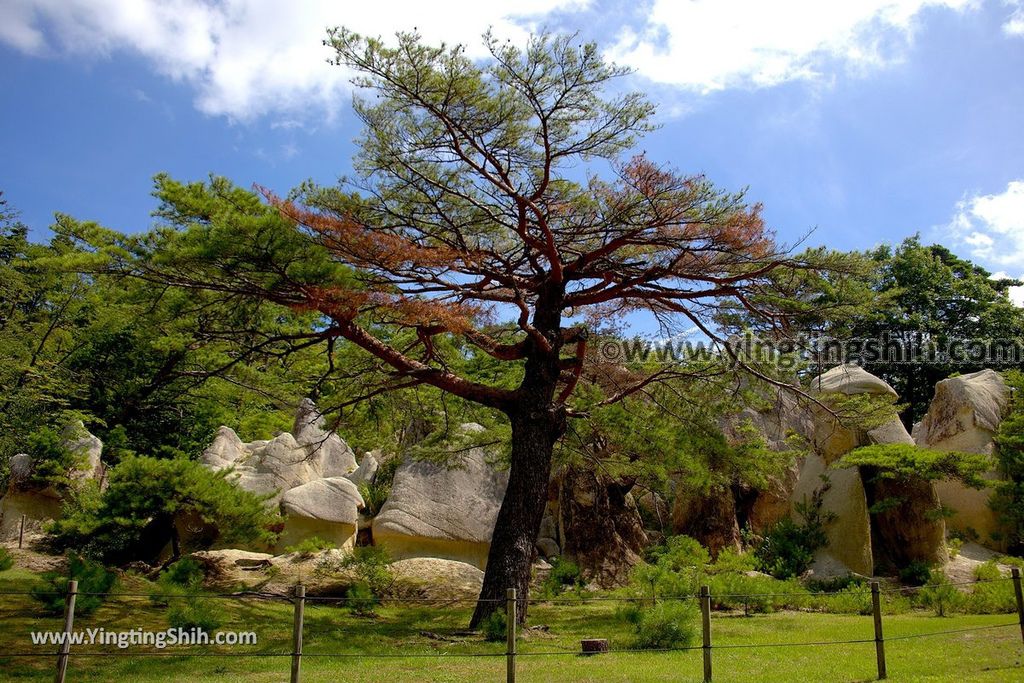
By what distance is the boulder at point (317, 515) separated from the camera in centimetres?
1549

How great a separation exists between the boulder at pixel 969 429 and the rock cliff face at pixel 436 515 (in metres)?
11.4

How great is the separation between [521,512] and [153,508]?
6.28 m

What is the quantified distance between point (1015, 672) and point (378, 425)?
9.76 m

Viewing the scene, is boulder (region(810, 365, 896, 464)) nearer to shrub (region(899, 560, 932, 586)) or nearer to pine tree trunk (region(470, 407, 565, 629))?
shrub (region(899, 560, 932, 586))

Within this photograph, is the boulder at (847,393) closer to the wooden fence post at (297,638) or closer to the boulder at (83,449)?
the wooden fence post at (297,638)

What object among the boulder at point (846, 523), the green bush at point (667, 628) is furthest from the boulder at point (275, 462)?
the boulder at point (846, 523)

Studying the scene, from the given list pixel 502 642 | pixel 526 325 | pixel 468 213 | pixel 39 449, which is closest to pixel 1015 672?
pixel 502 642

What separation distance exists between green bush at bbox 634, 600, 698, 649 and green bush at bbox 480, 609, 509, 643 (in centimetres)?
174

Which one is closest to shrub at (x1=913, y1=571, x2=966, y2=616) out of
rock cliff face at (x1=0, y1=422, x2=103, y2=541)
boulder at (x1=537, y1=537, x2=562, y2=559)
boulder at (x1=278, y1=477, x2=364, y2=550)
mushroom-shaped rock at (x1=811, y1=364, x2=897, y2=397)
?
mushroom-shaped rock at (x1=811, y1=364, x2=897, y2=397)

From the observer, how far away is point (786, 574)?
51.5 feet

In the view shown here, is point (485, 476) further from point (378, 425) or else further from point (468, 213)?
point (468, 213)

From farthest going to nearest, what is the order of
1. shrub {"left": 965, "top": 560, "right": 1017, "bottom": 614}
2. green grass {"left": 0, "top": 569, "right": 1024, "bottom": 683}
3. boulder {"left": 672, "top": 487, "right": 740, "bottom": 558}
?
boulder {"left": 672, "top": 487, "right": 740, "bottom": 558}
shrub {"left": 965, "top": 560, "right": 1017, "bottom": 614}
green grass {"left": 0, "top": 569, "right": 1024, "bottom": 683}

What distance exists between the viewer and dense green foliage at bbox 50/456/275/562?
12.3 meters

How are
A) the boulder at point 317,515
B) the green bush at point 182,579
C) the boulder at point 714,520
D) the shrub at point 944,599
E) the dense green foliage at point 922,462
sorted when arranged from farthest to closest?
the boulder at point 714,520, the boulder at point 317,515, the dense green foliage at point 922,462, the shrub at point 944,599, the green bush at point 182,579
